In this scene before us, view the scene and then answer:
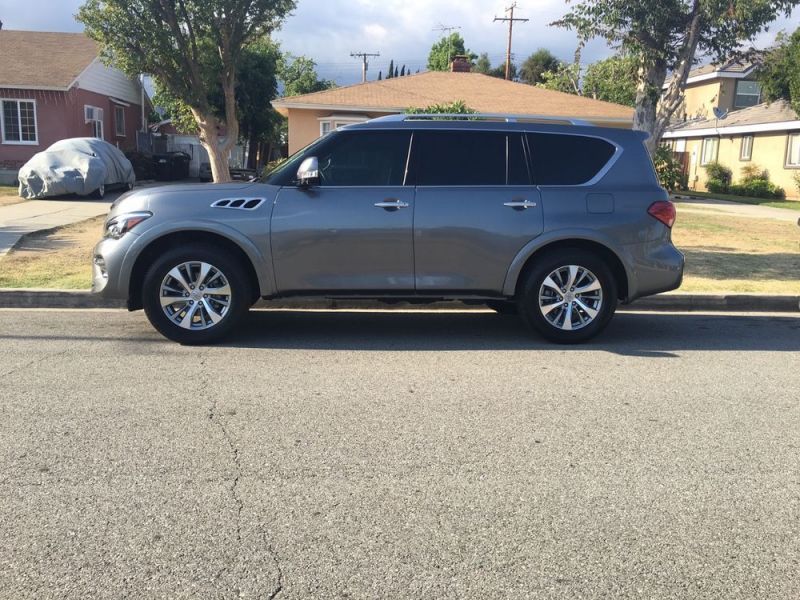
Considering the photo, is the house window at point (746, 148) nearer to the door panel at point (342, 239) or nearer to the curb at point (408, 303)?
the curb at point (408, 303)

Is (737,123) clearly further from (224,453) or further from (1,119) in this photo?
(224,453)

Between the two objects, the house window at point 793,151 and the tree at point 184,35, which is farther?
the house window at point 793,151

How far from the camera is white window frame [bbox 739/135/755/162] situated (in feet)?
107

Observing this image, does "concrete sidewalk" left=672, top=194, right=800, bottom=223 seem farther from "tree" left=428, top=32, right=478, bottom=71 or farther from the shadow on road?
"tree" left=428, top=32, right=478, bottom=71

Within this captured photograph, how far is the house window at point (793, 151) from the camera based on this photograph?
29703 millimetres

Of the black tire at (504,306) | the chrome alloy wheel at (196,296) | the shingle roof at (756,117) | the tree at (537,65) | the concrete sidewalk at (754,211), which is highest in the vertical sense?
the tree at (537,65)

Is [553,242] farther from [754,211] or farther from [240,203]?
[754,211]

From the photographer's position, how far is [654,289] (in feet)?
22.5

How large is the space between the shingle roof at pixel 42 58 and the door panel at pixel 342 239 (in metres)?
23.8

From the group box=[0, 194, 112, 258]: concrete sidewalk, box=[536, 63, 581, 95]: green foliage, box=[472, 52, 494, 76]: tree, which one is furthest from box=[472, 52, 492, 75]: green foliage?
box=[0, 194, 112, 258]: concrete sidewalk

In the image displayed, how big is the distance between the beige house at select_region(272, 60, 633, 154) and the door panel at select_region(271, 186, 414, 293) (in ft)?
54.3

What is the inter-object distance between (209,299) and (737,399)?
4349mm

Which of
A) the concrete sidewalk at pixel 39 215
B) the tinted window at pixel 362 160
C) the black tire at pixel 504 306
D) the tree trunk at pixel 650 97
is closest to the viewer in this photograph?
the tinted window at pixel 362 160

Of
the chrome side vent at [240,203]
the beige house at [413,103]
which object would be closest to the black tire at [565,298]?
the chrome side vent at [240,203]
